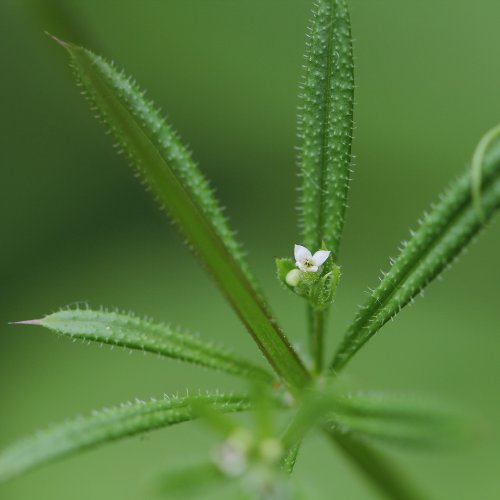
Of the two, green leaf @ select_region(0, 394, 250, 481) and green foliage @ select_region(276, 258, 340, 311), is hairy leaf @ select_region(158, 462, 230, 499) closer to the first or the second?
green leaf @ select_region(0, 394, 250, 481)

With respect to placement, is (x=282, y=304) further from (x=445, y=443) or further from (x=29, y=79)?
(x=445, y=443)

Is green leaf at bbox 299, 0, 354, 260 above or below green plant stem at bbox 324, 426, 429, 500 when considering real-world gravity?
above

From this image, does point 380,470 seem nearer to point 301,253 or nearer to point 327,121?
point 301,253

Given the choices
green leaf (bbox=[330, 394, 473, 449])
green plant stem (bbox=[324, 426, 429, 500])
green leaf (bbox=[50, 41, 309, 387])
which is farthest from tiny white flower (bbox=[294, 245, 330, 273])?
green plant stem (bbox=[324, 426, 429, 500])

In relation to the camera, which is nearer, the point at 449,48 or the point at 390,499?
the point at 390,499

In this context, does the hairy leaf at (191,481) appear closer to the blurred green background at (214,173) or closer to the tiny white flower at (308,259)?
the tiny white flower at (308,259)

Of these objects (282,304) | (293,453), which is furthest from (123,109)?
(282,304)

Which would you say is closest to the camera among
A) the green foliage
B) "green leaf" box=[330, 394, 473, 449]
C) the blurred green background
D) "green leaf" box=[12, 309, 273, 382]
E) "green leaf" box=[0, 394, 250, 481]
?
"green leaf" box=[330, 394, 473, 449]
